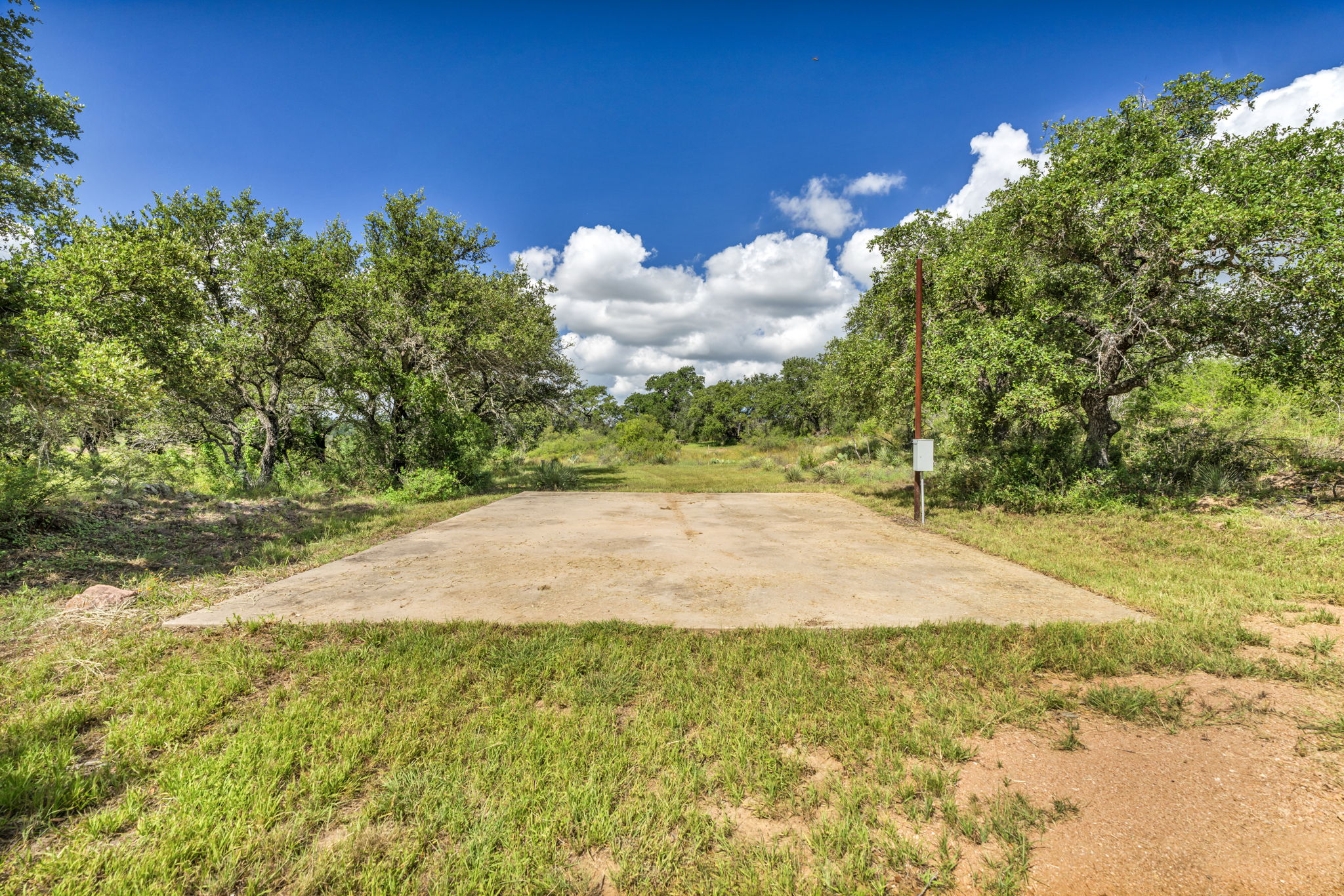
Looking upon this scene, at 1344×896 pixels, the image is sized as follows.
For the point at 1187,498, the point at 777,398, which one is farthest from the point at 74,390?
the point at 777,398

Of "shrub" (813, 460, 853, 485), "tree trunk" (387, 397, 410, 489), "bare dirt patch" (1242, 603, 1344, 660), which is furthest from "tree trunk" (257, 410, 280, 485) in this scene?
"bare dirt patch" (1242, 603, 1344, 660)

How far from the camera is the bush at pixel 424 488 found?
12609mm

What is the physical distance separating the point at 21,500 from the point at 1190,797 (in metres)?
12.6

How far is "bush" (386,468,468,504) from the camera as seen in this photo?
496 inches

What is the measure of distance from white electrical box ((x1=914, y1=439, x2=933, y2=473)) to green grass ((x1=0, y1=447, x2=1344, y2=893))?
4.93 meters

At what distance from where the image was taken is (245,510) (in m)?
9.72

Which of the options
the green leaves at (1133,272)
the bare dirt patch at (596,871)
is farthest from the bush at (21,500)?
the green leaves at (1133,272)

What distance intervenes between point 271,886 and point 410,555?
18.1 ft

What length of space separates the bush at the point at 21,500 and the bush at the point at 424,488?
5.70 m

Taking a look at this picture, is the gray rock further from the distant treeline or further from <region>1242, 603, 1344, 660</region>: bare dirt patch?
<region>1242, 603, 1344, 660</region>: bare dirt patch

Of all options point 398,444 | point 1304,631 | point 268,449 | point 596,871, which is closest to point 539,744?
point 596,871

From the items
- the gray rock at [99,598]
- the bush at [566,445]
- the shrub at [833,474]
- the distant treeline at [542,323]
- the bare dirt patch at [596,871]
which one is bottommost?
the shrub at [833,474]

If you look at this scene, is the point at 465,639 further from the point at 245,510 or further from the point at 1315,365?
the point at 1315,365

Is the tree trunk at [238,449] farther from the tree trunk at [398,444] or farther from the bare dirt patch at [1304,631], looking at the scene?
the bare dirt patch at [1304,631]
